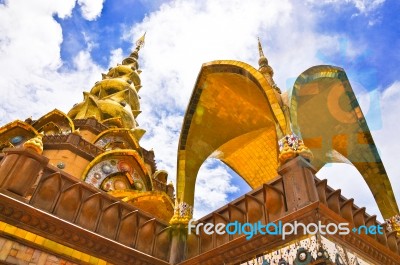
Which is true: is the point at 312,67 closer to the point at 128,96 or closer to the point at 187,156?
the point at 187,156

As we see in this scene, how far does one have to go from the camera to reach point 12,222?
179 inches

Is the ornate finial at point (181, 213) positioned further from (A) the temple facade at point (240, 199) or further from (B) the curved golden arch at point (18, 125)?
(B) the curved golden arch at point (18, 125)

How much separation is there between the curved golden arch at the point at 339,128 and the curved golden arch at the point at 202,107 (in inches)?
33.8

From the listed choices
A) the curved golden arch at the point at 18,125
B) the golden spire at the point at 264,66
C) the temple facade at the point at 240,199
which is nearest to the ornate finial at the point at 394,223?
the temple facade at the point at 240,199

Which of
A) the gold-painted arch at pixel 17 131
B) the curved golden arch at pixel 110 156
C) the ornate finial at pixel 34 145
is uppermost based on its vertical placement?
the gold-painted arch at pixel 17 131

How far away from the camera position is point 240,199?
5.73 m

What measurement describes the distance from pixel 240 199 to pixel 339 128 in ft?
15.4

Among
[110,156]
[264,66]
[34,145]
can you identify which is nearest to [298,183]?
[34,145]

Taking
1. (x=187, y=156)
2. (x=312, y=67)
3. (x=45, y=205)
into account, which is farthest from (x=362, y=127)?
(x=45, y=205)

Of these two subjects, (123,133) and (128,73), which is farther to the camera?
(128,73)

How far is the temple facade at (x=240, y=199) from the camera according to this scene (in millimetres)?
4531

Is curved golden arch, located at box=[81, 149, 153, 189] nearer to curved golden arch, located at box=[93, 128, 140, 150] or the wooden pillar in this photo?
curved golden arch, located at box=[93, 128, 140, 150]

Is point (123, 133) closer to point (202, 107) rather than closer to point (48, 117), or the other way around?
point (48, 117)

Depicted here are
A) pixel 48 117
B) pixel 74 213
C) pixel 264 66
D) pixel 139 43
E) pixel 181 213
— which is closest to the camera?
pixel 74 213
